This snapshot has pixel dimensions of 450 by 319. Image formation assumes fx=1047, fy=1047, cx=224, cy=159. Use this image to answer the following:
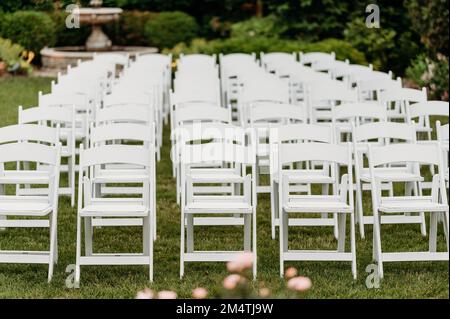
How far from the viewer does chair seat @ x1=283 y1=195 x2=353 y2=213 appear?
757 cm

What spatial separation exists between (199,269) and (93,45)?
13593mm

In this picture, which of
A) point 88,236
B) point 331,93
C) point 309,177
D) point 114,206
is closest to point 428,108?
point 331,93

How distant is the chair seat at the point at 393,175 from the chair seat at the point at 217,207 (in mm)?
1267

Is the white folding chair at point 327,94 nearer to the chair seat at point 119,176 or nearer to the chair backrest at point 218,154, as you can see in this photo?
the chair seat at point 119,176

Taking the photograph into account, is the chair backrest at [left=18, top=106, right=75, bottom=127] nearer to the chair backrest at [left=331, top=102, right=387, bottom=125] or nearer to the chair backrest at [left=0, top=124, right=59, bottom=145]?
the chair backrest at [left=0, top=124, right=59, bottom=145]

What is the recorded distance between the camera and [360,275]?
7750 millimetres

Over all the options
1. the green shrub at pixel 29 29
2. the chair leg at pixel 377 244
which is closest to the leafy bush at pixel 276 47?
the green shrub at pixel 29 29

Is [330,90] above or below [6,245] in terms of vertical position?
above

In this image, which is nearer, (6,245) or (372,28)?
(6,245)

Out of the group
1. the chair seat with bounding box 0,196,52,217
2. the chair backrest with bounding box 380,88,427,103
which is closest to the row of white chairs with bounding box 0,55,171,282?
the chair seat with bounding box 0,196,52,217

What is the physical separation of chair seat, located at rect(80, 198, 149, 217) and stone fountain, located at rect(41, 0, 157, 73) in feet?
38.3
